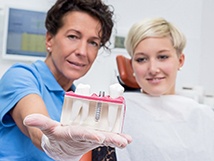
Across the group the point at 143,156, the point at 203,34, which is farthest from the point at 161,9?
the point at 143,156

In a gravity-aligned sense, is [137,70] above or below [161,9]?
Result: below

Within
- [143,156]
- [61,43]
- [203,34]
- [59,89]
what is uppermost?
[203,34]

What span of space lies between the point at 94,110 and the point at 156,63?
0.62 metres

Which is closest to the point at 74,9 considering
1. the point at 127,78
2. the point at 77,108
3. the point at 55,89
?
the point at 55,89

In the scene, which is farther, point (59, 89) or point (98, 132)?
point (59, 89)

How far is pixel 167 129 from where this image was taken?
1.28 meters

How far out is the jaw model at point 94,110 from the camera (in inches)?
26.2

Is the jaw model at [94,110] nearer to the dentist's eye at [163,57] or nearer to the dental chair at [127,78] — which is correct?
the dentist's eye at [163,57]

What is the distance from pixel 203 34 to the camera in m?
2.41

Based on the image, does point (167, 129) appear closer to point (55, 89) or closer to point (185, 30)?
point (55, 89)

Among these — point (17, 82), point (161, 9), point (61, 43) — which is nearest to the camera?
point (17, 82)

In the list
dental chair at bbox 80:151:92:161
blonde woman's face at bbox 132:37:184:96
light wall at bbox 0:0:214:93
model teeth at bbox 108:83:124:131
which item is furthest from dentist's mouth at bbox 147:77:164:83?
light wall at bbox 0:0:214:93

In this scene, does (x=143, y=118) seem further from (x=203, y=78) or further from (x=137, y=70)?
(x=203, y=78)

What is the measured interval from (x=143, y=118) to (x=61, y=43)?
0.49 m
